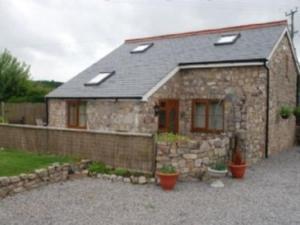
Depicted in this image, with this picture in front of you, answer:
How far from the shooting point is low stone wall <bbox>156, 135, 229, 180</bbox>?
10.4 metres

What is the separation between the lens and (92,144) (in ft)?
39.0

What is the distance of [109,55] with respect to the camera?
2103 centimetres

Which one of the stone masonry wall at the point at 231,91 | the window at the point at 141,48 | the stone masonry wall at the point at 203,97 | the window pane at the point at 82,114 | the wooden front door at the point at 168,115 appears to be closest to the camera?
the stone masonry wall at the point at 231,91

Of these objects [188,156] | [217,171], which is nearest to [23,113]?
[188,156]

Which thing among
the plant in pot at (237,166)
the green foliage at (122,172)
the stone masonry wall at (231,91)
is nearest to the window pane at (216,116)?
the stone masonry wall at (231,91)

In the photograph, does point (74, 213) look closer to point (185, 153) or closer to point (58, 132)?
point (185, 153)

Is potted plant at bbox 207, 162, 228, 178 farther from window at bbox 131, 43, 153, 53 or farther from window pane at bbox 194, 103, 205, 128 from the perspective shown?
window at bbox 131, 43, 153, 53

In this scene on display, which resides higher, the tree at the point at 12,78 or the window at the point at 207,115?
the tree at the point at 12,78

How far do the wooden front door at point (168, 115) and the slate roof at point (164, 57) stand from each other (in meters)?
1.20

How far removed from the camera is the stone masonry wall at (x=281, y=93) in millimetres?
15508

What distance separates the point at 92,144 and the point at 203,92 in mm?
5972

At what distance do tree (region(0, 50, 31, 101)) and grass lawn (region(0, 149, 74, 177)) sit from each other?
15844mm

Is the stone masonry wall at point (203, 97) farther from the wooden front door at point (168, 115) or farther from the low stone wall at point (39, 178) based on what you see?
the low stone wall at point (39, 178)

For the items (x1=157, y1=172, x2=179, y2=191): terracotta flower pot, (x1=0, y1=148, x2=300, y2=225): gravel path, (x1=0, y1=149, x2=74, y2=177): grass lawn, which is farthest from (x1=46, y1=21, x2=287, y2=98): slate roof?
(x1=0, y1=148, x2=300, y2=225): gravel path
